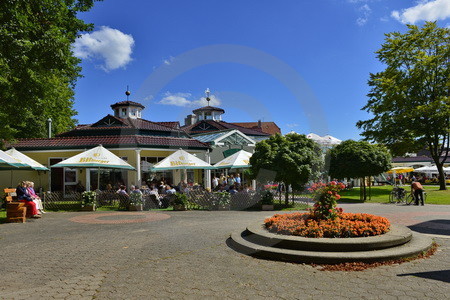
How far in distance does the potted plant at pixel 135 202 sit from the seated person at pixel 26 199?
4152 mm

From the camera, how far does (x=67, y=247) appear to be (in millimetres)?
7711

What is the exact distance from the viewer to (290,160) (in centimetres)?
1616

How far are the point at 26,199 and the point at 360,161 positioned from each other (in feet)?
64.7

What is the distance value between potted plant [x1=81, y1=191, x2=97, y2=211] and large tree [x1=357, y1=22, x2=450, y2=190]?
1042 inches

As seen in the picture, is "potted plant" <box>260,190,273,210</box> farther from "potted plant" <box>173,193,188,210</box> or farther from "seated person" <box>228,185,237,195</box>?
"potted plant" <box>173,193,188,210</box>

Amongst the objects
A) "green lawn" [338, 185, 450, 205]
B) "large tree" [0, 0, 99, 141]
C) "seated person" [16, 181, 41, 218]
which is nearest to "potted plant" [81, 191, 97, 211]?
"seated person" [16, 181, 41, 218]

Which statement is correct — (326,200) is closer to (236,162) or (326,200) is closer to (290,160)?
(290,160)

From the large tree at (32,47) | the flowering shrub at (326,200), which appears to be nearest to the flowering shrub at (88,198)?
the large tree at (32,47)

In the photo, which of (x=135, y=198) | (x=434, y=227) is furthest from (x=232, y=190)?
(x=434, y=227)

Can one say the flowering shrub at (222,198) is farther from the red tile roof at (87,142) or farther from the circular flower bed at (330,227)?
the red tile roof at (87,142)

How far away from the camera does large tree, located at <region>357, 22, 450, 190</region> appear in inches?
1169

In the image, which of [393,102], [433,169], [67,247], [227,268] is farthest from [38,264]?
[433,169]

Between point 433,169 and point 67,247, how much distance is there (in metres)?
44.8

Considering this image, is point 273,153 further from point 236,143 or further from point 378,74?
point 378,74
